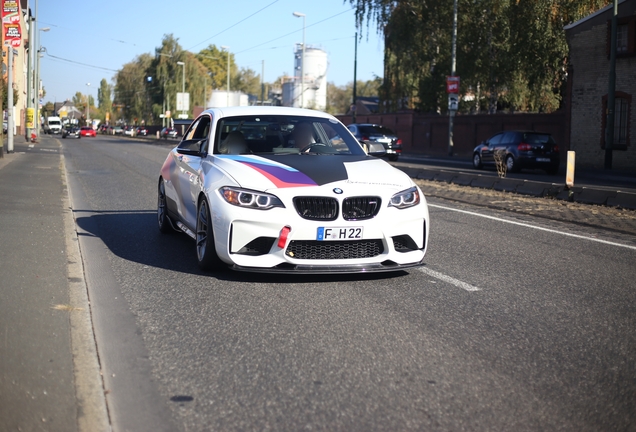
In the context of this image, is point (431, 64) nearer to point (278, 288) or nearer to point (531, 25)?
point (531, 25)

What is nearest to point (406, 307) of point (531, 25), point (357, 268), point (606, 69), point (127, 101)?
point (357, 268)

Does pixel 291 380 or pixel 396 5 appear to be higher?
pixel 396 5

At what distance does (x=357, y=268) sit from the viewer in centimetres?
658

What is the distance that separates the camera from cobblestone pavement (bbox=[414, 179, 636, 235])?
12203 millimetres

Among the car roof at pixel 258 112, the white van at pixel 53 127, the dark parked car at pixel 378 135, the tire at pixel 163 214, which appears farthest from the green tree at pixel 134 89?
the car roof at pixel 258 112

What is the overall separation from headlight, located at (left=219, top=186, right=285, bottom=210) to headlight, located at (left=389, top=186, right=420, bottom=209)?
3.26 ft

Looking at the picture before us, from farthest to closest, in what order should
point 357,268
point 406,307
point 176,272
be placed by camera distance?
→ 1. point 176,272
2. point 357,268
3. point 406,307

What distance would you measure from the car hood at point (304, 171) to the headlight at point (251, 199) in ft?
0.21

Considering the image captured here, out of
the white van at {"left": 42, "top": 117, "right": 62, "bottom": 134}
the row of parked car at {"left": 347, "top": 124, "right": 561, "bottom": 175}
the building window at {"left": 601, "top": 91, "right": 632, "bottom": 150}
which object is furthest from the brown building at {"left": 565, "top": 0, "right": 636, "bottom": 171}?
the white van at {"left": 42, "top": 117, "right": 62, "bottom": 134}

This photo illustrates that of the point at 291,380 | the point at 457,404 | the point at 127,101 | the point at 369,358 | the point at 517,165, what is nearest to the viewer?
the point at 457,404

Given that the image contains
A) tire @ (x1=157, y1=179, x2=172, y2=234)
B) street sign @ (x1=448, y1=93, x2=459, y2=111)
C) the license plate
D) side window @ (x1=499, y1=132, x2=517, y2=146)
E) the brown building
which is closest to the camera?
the license plate

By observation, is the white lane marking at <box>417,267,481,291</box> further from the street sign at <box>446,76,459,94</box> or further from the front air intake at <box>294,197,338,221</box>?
the street sign at <box>446,76,459,94</box>

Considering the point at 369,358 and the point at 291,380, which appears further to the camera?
the point at 369,358

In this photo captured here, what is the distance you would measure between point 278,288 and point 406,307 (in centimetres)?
118
